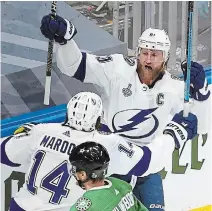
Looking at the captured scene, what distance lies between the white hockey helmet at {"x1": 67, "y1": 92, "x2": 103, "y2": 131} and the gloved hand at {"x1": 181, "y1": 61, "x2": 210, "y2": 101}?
0.49 m

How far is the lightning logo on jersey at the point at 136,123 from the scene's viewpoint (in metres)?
3.36

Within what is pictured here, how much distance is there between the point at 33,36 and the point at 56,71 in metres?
0.16

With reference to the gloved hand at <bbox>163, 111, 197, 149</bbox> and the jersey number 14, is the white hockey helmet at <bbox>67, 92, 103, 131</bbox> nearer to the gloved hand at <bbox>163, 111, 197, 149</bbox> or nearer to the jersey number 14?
the jersey number 14

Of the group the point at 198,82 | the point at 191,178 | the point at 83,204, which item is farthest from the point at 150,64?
the point at 83,204

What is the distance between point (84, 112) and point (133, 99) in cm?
50

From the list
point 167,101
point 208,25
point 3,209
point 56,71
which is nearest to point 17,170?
point 3,209

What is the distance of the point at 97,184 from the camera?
258 cm

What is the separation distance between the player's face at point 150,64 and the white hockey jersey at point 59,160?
386mm

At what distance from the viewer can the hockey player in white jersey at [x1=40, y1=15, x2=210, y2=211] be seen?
327 centimetres

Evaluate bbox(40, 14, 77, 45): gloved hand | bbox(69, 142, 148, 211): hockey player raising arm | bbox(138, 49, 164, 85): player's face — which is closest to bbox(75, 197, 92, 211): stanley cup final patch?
bbox(69, 142, 148, 211): hockey player raising arm

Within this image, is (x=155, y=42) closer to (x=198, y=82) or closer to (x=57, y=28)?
(x=198, y=82)

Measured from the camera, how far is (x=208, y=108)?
3395 mm

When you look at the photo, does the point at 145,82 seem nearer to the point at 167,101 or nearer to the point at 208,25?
the point at 167,101

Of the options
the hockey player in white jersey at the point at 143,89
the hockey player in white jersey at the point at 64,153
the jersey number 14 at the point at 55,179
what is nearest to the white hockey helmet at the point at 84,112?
the hockey player in white jersey at the point at 64,153
